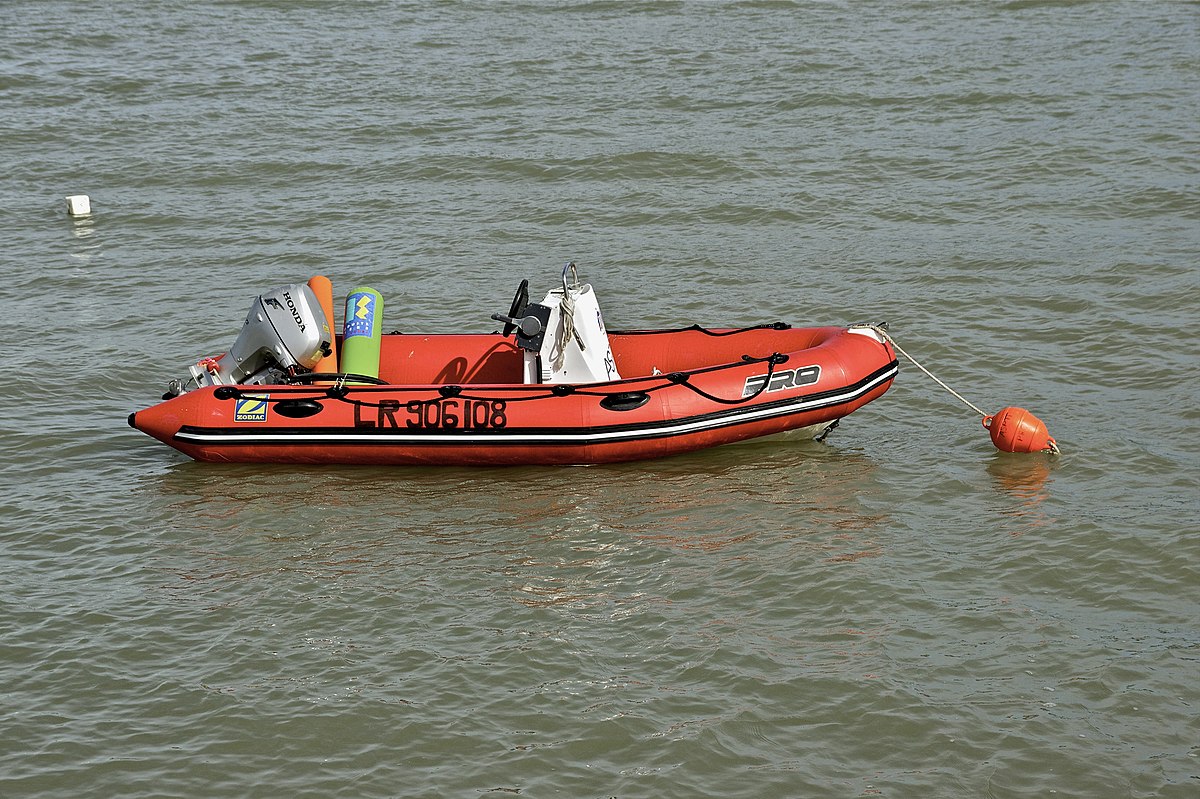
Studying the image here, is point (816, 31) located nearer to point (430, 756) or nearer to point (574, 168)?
point (574, 168)

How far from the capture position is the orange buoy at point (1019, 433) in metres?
7.93

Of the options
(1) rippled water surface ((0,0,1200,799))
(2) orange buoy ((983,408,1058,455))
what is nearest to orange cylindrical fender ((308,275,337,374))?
(1) rippled water surface ((0,0,1200,799))

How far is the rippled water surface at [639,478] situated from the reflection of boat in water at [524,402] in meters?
0.22

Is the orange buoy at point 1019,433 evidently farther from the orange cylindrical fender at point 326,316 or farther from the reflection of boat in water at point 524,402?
the orange cylindrical fender at point 326,316

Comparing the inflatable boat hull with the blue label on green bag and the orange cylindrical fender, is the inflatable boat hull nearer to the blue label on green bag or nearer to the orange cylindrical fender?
the orange cylindrical fender

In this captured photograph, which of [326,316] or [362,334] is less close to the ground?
[326,316]

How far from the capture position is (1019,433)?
7.93 metres

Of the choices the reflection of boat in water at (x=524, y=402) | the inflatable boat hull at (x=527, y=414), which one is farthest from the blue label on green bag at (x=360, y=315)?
the inflatable boat hull at (x=527, y=414)

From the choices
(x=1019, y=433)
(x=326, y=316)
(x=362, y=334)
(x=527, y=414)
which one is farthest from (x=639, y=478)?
(x=326, y=316)

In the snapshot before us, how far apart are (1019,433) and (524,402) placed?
2.89 metres

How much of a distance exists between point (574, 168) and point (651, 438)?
23.0 feet

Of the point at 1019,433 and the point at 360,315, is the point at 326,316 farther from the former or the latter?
the point at 1019,433

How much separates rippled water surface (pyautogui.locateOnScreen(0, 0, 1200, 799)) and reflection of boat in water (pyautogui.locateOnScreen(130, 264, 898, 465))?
0.72 feet

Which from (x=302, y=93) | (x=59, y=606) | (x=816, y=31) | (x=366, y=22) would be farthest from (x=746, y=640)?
(x=366, y=22)
